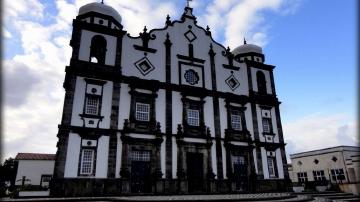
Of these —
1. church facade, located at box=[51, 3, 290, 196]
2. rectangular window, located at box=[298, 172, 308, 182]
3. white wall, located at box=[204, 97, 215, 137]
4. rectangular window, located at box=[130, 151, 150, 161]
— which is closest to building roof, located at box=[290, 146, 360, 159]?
rectangular window, located at box=[298, 172, 308, 182]

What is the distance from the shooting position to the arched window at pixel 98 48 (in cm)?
2177

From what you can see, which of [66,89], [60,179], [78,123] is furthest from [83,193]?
[66,89]

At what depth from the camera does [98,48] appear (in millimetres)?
22141

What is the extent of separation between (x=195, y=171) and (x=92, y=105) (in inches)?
361

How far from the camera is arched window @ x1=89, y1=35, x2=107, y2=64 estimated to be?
21.8m

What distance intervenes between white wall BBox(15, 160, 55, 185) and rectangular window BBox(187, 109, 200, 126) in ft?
78.0

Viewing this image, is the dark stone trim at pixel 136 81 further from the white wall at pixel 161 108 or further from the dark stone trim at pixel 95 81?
the white wall at pixel 161 108

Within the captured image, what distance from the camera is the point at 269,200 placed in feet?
47.5

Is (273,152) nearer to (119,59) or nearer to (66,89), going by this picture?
(119,59)

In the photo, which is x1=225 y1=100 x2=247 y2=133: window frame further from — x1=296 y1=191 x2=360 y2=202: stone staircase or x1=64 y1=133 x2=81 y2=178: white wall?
x1=64 y1=133 x2=81 y2=178: white wall

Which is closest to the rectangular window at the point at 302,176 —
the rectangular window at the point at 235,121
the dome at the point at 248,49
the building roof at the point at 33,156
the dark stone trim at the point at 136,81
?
the dark stone trim at the point at 136,81

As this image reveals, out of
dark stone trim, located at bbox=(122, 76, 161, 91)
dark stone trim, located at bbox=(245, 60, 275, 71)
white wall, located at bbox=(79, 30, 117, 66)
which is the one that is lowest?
dark stone trim, located at bbox=(122, 76, 161, 91)

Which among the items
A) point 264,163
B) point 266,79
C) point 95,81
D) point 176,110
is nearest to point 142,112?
point 176,110

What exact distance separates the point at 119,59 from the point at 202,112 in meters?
7.99
